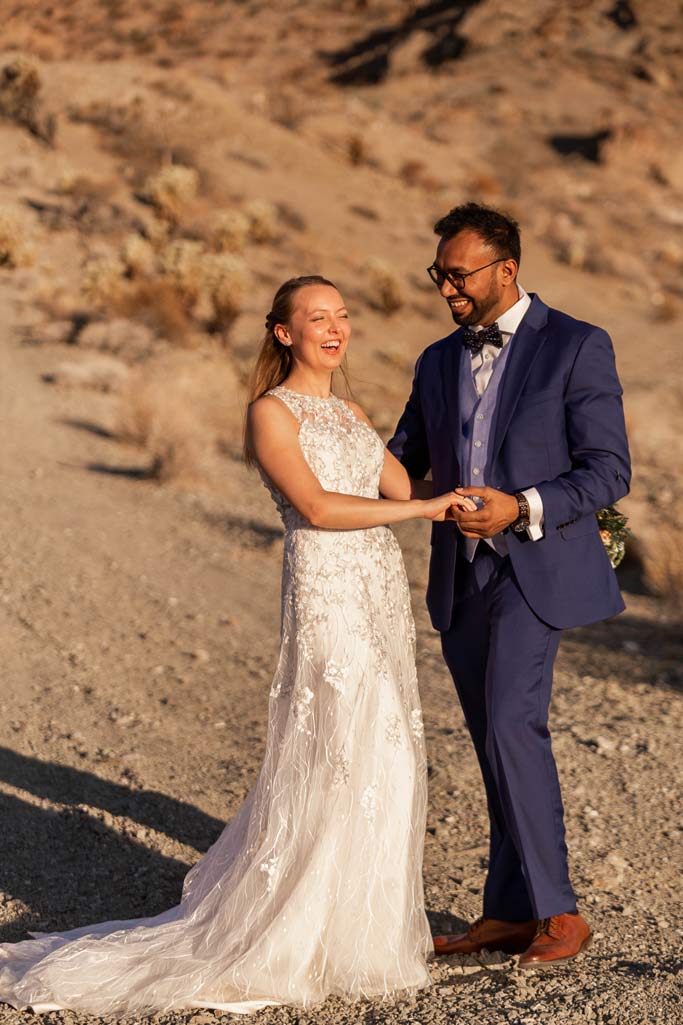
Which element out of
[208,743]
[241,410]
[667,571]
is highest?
[241,410]

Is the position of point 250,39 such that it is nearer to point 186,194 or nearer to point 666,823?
point 186,194

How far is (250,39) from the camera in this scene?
4906 cm

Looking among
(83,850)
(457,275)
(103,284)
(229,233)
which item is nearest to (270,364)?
(457,275)

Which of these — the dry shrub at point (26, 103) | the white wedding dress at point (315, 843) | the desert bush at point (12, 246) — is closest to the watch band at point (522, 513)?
the white wedding dress at point (315, 843)

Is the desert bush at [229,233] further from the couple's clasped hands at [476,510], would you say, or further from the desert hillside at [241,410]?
the couple's clasped hands at [476,510]

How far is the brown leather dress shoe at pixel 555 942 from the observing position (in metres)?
3.86

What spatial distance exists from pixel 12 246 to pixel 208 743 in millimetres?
14460

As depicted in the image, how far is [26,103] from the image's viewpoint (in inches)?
1022

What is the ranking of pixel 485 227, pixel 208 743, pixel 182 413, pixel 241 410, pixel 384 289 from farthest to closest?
1. pixel 384 289
2. pixel 241 410
3. pixel 182 413
4. pixel 208 743
5. pixel 485 227

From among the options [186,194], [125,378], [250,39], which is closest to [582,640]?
[125,378]

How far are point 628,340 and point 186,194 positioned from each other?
8.31 metres

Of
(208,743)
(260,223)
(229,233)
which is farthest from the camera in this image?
(260,223)

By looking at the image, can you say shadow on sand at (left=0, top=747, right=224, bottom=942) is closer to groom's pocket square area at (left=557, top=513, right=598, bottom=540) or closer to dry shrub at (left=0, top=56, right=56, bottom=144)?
groom's pocket square area at (left=557, top=513, right=598, bottom=540)

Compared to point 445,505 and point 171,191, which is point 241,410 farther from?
point 445,505
